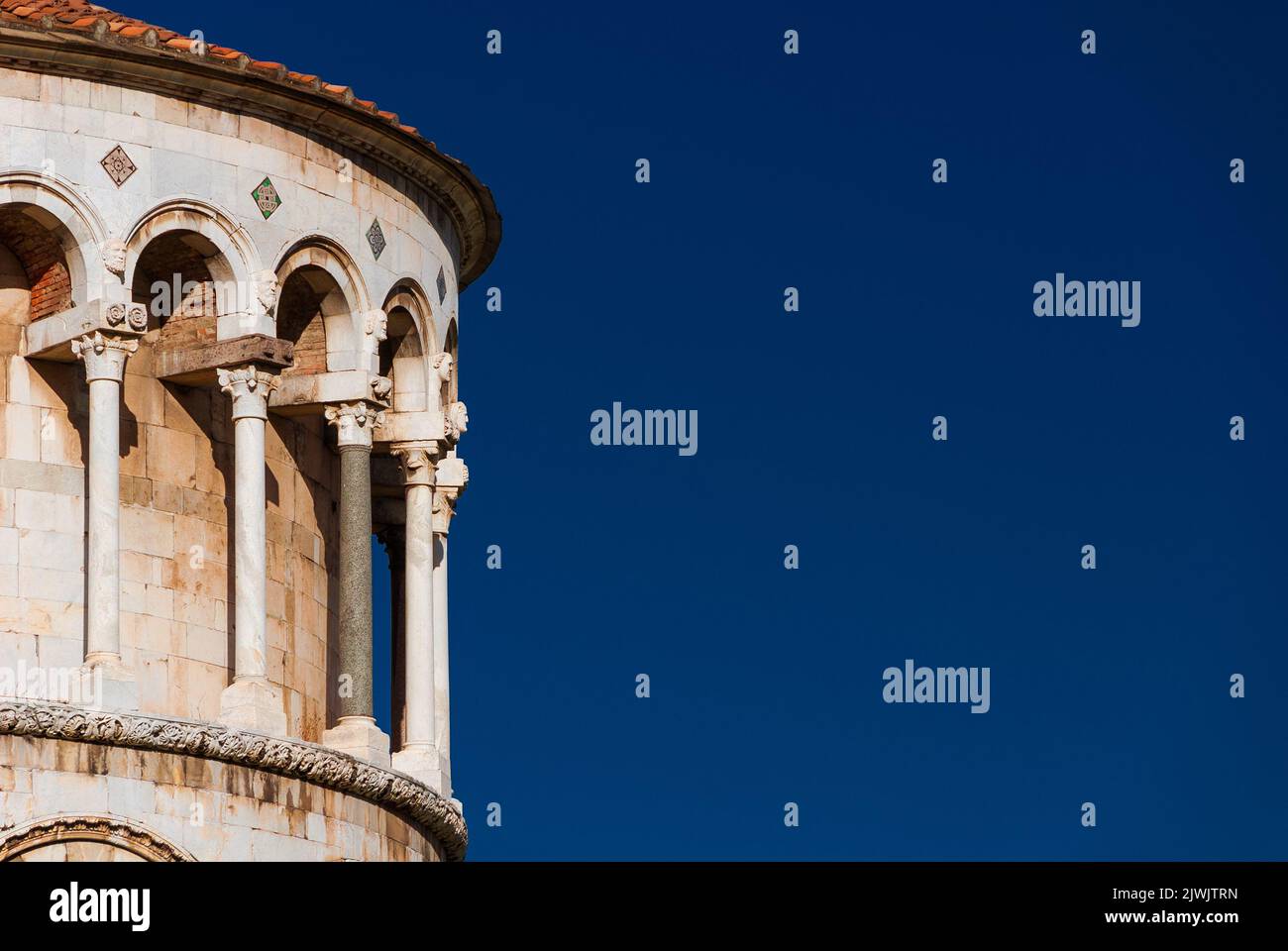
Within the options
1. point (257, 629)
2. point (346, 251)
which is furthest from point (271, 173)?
point (257, 629)

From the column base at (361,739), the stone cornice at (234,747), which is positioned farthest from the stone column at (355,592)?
the stone cornice at (234,747)

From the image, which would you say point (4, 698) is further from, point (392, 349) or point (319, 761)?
point (392, 349)

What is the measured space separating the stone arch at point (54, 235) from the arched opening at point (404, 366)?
424 centimetres

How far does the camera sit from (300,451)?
4294 centimetres

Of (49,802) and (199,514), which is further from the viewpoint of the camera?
(199,514)

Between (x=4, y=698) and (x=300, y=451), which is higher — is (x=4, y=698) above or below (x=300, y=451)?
below

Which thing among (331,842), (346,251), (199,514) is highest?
(346,251)

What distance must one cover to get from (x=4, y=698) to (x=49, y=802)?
1062 mm

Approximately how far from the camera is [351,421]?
42.2 metres

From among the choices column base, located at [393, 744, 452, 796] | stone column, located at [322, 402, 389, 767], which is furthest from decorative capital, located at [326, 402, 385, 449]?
column base, located at [393, 744, 452, 796]

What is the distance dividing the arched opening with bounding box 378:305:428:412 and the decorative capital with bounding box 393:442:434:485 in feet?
1.29

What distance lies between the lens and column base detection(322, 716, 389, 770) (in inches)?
1628

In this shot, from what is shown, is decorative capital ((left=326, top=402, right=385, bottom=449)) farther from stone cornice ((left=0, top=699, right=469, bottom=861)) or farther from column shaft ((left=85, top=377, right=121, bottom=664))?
stone cornice ((left=0, top=699, right=469, bottom=861))

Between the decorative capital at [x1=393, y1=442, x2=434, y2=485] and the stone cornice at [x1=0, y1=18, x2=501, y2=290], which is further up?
the stone cornice at [x1=0, y1=18, x2=501, y2=290]
